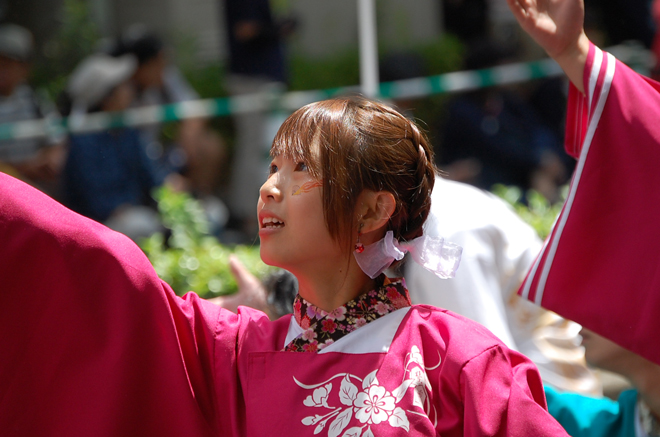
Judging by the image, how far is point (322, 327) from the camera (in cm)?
142

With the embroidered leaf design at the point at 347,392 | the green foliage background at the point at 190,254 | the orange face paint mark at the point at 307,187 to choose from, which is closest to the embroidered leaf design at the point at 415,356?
the embroidered leaf design at the point at 347,392

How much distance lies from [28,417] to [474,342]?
0.82 m

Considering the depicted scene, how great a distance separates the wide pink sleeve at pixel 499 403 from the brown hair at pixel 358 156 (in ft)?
0.97

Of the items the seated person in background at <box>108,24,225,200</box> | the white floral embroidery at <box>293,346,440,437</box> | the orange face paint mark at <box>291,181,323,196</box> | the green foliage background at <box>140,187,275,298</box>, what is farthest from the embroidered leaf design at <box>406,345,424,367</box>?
the seated person in background at <box>108,24,225,200</box>

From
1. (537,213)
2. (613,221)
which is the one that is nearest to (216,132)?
(537,213)

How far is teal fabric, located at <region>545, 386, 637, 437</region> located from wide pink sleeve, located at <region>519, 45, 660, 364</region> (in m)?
0.33

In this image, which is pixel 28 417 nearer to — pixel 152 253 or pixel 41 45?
pixel 152 253

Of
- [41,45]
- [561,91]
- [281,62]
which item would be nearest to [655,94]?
[281,62]

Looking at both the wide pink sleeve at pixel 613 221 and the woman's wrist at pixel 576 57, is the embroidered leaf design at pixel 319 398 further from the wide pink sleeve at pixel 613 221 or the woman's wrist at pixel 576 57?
the woman's wrist at pixel 576 57

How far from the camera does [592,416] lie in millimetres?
1770

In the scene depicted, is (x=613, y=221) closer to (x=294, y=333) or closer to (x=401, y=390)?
(x=401, y=390)

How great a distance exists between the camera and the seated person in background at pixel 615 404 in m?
1.69

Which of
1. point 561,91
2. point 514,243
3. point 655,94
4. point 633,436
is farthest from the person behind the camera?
point 561,91

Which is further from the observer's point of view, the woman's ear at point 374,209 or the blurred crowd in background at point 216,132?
the blurred crowd in background at point 216,132
